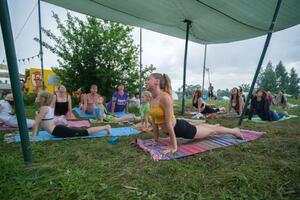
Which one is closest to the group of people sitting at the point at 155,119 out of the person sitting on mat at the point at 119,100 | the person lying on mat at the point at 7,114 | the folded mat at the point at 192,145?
the folded mat at the point at 192,145

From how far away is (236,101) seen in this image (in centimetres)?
816

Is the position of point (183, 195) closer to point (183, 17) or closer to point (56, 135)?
point (56, 135)

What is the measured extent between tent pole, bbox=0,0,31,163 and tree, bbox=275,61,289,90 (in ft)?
234

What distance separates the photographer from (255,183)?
216 centimetres

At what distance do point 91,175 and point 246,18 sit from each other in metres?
6.43

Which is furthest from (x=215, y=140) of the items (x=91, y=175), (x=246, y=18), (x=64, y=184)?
(x=246, y=18)

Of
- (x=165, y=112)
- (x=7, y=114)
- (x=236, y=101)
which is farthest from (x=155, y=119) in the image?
(x=236, y=101)

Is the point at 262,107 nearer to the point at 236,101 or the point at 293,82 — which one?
the point at 236,101

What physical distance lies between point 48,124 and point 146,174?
259cm

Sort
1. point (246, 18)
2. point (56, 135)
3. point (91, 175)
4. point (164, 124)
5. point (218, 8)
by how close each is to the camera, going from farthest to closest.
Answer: point (246, 18) < point (218, 8) < point (56, 135) < point (164, 124) < point (91, 175)

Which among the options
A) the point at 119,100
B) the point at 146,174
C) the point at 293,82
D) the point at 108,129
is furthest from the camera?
the point at 293,82

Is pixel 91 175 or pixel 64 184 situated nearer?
pixel 64 184

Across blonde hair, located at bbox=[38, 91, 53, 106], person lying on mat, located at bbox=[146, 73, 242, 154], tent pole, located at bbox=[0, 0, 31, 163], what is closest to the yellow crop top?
person lying on mat, located at bbox=[146, 73, 242, 154]

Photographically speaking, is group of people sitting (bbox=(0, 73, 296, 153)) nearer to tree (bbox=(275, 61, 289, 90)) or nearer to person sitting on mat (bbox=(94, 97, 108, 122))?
person sitting on mat (bbox=(94, 97, 108, 122))
